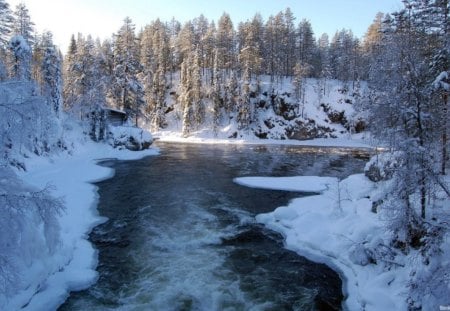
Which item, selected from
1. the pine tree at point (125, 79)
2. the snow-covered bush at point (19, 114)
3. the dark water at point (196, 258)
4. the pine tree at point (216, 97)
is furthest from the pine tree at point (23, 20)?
the snow-covered bush at point (19, 114)

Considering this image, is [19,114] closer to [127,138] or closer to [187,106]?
[127,138]

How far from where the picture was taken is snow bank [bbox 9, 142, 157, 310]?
959cm

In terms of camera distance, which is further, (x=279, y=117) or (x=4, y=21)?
(x=279, y=117)

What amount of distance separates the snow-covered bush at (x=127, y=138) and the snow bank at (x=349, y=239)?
103ft

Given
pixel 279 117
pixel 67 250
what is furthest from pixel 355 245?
pixel 279 117

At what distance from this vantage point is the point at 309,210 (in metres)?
17.9

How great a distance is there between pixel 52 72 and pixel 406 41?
44.6 meters

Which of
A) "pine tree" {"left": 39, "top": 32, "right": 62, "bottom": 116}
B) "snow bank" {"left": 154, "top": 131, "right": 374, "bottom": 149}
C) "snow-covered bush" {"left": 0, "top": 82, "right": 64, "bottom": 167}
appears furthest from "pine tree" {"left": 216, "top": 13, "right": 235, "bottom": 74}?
"snow-covered bush" {"left": 0, "top": 82, "right": 64, "bottom": 167}

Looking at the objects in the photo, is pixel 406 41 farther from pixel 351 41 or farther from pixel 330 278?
pixel 351 41

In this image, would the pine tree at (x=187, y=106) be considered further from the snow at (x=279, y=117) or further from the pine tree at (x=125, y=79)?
the pine tree at (x=125, y=79)

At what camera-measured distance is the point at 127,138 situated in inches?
1880

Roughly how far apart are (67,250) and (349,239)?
386 inches

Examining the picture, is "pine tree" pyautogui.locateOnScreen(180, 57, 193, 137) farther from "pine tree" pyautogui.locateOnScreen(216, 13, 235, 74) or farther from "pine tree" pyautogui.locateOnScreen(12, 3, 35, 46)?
"pine tree" pyautogui.locateOnScreen(12, 3, 35, 46)

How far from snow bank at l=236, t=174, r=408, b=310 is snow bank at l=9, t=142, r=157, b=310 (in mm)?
7820
